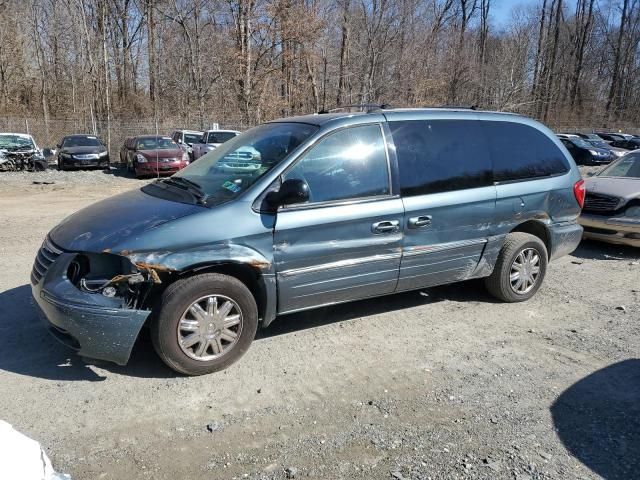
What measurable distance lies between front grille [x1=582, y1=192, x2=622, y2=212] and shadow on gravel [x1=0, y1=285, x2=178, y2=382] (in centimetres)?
670

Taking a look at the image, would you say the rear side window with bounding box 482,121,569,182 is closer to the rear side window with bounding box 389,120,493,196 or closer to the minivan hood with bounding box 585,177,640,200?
the rear side window with bounding box 389,120,493,196

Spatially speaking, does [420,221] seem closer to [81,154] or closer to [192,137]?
[81,154]

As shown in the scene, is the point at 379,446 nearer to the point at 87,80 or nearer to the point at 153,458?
the point at 153,458

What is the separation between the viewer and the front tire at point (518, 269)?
16.7ft

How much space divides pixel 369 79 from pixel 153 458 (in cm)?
3482

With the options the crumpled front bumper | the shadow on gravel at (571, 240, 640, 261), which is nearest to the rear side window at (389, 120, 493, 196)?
the crumpled front bumper

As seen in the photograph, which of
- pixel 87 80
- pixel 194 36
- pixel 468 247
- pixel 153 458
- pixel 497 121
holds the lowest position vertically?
pixel 153 458

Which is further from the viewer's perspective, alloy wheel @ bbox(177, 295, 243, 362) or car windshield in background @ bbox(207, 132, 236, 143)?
car windshield in background @ bbox(207, 132, 236, 143)

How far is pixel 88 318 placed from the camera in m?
3.30

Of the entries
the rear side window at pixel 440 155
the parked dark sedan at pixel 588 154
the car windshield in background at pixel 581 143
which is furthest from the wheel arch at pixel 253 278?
the car windshield in background at pixel 581 143

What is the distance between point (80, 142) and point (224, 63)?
1263 centimetres

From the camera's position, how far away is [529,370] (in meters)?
3.93

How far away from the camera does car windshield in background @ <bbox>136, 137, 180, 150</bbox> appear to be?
62.6 ft

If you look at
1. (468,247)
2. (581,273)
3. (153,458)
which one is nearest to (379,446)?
(153,458)
